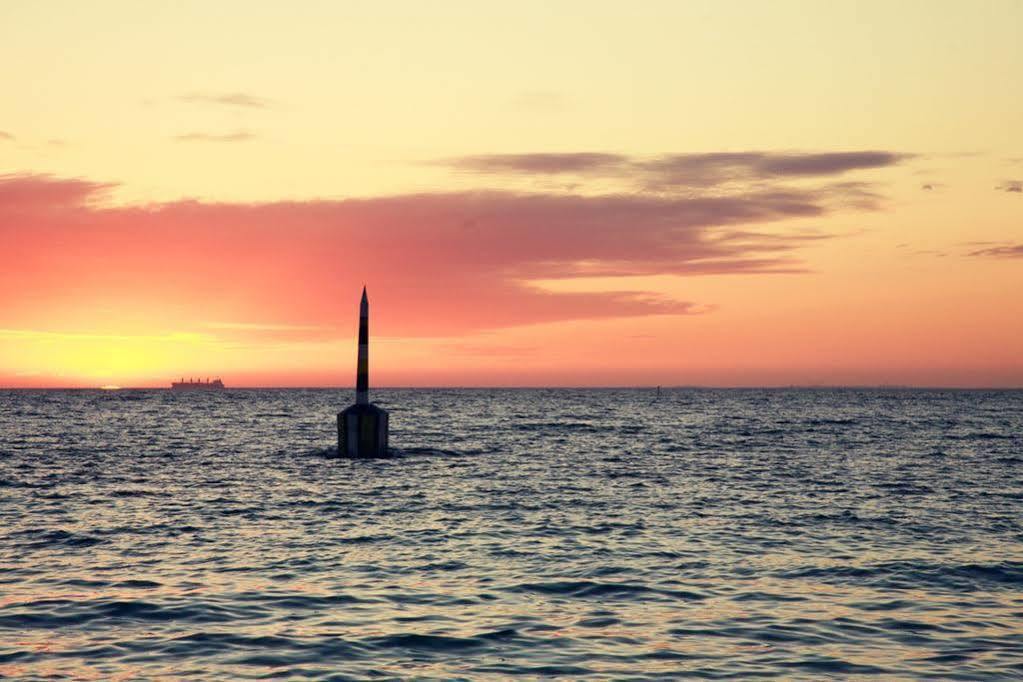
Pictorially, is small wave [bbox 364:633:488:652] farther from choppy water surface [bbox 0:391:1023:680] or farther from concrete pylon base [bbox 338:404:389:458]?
concrete pylon base [bbox 338:404:389:458]

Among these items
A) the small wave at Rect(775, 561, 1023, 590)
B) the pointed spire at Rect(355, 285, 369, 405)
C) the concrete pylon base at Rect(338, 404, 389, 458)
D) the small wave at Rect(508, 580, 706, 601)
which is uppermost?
the pointed spire at Rect(355, 285, 369, 405)

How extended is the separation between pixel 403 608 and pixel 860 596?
8408mm

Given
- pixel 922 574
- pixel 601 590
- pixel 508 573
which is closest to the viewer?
pixel 601 590

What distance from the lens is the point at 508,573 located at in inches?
829

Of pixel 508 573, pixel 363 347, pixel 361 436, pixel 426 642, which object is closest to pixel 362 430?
pixel 361 436

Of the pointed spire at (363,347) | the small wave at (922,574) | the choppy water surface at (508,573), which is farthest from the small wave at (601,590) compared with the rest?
the pointed spire at (363,347)

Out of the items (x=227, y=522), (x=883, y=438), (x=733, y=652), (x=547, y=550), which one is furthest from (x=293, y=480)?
(x=883, y=438)

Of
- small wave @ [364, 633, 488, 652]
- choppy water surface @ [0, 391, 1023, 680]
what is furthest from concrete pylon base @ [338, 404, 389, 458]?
small wave @ [364, 633, 488, 652]

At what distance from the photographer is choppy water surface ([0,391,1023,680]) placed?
14844 mm

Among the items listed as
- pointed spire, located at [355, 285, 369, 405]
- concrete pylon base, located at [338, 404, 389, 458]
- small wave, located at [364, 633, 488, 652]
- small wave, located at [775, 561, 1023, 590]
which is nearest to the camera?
small wave, located at [364, 633, 488, 652]

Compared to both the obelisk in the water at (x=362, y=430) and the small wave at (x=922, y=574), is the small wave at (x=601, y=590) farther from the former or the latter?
the obelisk in the water at (x=362, y=430)

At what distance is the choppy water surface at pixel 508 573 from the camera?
1484 cm

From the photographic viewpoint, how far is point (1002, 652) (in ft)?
49.9

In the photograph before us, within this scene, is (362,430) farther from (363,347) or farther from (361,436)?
(363,347)
